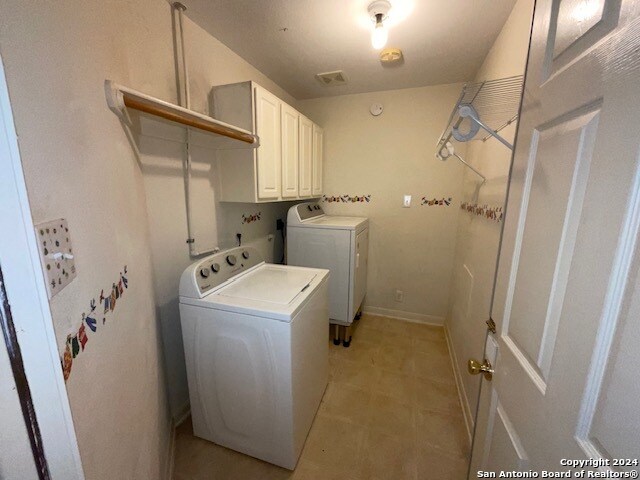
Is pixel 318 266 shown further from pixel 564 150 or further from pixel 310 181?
pixel 564 150

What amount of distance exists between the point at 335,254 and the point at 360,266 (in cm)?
37

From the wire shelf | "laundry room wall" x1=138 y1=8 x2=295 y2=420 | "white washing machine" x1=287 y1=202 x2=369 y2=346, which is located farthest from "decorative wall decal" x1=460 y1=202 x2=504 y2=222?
"laundry room wall" x1=138 y1=8 x2=295 y2=420

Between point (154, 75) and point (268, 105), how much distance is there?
682 millimetres

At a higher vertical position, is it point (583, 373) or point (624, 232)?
point (624, 232)

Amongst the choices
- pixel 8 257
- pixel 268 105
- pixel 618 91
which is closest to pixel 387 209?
pixel 268 105

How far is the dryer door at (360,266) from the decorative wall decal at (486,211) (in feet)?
3.11

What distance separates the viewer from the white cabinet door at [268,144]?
1.70 m

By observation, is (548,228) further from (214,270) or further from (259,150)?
(259,150)

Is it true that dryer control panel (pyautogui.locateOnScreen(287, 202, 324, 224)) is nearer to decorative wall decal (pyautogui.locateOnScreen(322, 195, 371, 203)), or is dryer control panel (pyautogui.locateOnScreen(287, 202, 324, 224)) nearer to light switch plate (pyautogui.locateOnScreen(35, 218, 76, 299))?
decorative wall decal (pyautogui.locateOnScreen(322, 195, 371, 203))

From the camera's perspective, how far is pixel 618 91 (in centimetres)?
42

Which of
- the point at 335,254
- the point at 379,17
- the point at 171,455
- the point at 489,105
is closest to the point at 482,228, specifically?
the point at 489,105

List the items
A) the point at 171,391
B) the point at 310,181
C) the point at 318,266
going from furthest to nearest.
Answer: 1. the point at 310,181
2. the point at 318,266
3. the point at 171,391

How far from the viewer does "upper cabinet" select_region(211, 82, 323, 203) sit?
165 cm

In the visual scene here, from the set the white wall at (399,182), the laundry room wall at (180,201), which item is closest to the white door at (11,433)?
the laundry room wall at (180,201)
